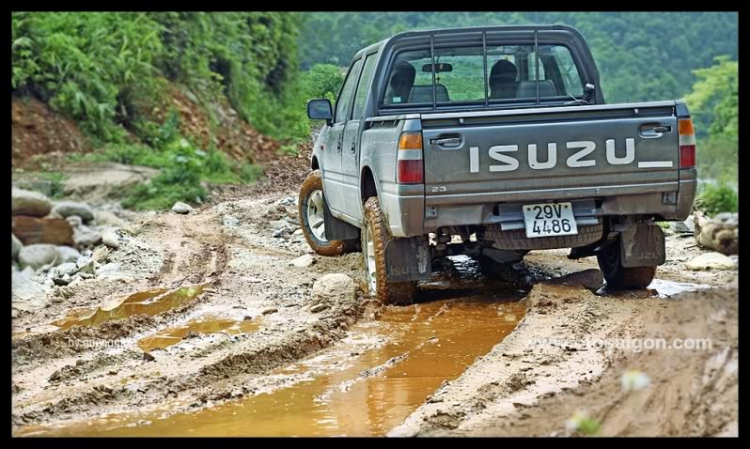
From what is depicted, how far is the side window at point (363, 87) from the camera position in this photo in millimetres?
8734

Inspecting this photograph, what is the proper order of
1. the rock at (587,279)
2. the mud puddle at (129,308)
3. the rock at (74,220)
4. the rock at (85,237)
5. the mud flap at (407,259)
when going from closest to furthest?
the rock at (74,220) → the rock at (85,237) → the mud puddle at (129,308) → the mud flap at (407,259) → the rock at (587,279)

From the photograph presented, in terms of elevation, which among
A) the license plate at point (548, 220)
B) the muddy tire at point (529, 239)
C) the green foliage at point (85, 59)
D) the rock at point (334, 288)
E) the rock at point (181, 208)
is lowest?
the rock at point (334, 288)

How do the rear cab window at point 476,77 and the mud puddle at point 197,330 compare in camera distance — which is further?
the rear cab window at point 476,77

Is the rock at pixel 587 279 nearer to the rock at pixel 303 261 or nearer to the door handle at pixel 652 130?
the door handle at pixel 652 130

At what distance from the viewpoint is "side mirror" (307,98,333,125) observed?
9.17 metres

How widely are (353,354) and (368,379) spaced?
2.09 feet

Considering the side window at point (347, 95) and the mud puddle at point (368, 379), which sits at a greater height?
the side window at point (347, 95)

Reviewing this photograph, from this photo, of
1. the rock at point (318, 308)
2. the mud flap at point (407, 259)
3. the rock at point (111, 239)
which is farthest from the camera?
the rock at point (111, 239)

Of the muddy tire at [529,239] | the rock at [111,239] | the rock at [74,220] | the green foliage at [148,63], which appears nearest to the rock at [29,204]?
the rock at [74,220]

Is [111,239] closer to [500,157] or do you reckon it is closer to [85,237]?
[85,237]

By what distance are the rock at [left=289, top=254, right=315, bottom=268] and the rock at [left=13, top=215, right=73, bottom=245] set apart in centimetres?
406

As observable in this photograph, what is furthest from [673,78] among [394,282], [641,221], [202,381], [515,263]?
[202,381]

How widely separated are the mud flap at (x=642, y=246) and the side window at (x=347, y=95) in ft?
8.37

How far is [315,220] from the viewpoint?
10484 mm
